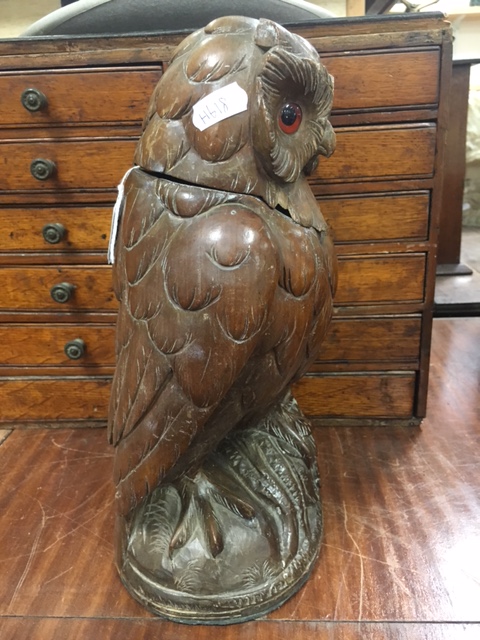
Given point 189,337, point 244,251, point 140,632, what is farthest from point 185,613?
point 244,251

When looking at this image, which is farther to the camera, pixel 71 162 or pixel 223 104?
pixel 71 162

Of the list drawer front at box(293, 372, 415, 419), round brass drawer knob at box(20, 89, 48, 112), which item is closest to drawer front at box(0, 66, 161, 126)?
round brass drawer knob at box(20, 89, 48, 112)

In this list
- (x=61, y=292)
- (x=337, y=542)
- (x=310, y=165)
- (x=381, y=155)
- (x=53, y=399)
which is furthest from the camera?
(x=53, y=399)

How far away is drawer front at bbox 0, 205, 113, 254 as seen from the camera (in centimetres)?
112

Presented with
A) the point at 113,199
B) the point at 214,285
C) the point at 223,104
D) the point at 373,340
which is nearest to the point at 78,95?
the point at 113,199

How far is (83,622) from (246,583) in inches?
10.3

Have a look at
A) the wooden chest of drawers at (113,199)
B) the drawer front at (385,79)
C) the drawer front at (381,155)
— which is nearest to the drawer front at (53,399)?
the wooden chest of drawers at (113,199)

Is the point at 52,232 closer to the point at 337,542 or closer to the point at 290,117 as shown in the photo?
the point at 290,117

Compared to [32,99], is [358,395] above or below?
below

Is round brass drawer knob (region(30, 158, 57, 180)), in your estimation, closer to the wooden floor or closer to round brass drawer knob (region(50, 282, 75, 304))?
round brass drawer knob (region(50, 282, 75, 304))

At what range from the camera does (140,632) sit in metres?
0.77

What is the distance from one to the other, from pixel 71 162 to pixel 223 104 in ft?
1.86

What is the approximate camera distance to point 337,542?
932 millimetres

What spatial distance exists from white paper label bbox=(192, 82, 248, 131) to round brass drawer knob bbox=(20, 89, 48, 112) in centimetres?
54
